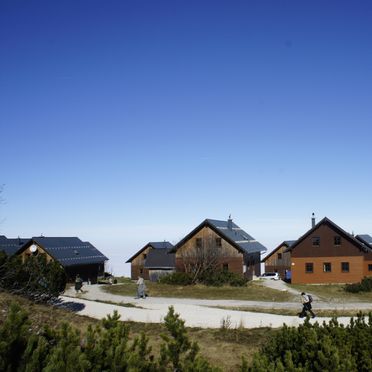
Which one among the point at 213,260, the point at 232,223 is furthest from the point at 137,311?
the point at 232,223

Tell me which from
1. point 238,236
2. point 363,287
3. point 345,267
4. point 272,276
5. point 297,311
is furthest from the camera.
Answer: point 272,276

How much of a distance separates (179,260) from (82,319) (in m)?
26.1

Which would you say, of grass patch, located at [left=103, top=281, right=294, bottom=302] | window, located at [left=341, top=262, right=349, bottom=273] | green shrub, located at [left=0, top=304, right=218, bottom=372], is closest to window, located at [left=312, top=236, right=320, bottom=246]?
window, located at [left=341, top=262, right=349, bottom=273]

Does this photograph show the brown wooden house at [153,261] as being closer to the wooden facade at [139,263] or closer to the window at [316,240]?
the wooden facade at [139,263]

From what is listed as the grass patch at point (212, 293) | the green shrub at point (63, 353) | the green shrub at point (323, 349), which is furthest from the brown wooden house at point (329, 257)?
the green shrub at point (63, 353)

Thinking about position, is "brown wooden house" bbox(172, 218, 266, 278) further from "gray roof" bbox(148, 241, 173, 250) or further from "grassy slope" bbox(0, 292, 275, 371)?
"grassy slope" bbox(0, 292, 275, 371)

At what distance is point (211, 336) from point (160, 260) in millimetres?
36140

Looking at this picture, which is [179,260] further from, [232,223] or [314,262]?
[314,262]

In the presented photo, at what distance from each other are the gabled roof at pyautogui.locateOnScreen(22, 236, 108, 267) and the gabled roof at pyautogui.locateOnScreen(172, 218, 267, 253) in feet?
30.5

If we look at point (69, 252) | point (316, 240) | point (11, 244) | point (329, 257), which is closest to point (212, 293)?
point (316, 240)

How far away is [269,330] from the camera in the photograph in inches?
643

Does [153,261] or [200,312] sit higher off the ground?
[153,261]

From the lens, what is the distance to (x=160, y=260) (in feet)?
169

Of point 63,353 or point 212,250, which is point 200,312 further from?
point 212,250
